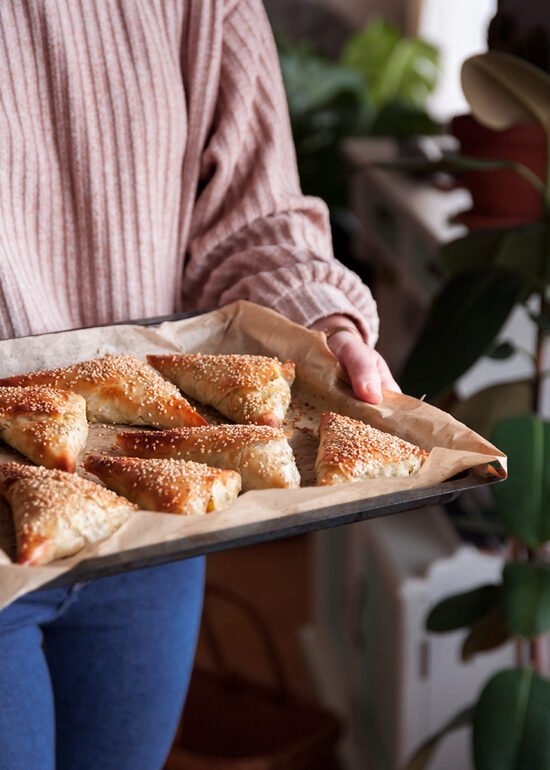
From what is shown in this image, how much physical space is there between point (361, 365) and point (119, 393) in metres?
0.23

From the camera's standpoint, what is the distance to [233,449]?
90 cm

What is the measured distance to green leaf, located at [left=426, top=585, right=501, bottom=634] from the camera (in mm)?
1605

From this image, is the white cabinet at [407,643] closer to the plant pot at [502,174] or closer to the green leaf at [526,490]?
the green leaf at [526,490]

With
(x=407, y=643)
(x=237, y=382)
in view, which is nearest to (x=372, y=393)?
(x=237, y=382)

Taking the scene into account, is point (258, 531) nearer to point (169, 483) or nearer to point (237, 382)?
point (169, 483)

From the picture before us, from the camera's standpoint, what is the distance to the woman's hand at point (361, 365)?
37.2 inches

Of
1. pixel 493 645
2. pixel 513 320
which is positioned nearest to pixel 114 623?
pixel 493 645

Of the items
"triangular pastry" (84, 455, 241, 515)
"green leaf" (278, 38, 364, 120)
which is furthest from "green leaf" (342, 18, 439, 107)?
"triangular pastry" (84, 455, 241, 515)

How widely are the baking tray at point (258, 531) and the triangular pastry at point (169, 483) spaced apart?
65 mm

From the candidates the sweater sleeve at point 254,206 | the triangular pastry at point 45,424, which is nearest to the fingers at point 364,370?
the sweater sleeve at point 254,206

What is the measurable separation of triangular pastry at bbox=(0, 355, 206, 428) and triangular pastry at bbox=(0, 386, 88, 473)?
2 cm

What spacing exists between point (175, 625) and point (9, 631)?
0.26 metres

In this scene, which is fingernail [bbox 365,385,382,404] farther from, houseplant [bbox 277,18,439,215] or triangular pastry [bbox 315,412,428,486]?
houseplant [bbox 277,18,439,215]

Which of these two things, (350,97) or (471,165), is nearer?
(471,165)
